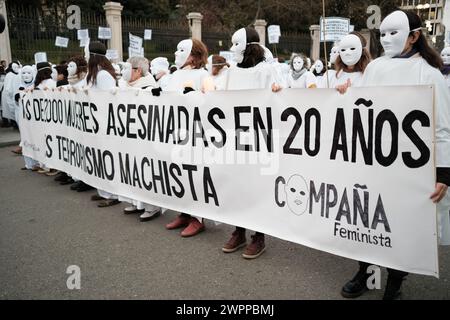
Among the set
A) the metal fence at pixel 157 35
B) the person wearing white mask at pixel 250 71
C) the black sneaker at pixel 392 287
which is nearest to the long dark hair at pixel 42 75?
the person wearing white mask at pixel 250 71

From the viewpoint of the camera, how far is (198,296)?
3.15 metres

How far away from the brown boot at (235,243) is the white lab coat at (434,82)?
1800 mm

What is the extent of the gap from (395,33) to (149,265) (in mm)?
2699

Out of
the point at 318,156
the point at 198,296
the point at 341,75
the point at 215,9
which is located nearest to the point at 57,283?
the point at 198,296

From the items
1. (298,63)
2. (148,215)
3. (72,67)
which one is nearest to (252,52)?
(148,215)

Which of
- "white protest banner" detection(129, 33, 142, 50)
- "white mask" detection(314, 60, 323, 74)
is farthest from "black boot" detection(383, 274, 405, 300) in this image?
"white protest banner" detection(129, 33, 142, 50)

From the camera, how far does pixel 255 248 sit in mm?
3850

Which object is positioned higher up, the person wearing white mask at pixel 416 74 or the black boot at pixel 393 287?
the person wearing white mask at pixel 416 74

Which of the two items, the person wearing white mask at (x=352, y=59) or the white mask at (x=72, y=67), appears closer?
the person wearing white mask at (x=352, y=59)

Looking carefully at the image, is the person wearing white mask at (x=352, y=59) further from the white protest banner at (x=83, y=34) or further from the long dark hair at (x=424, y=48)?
the white protest banner at (x=83, y=34)

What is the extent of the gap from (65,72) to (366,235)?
20.1 ft

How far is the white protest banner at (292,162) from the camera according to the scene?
108 inches

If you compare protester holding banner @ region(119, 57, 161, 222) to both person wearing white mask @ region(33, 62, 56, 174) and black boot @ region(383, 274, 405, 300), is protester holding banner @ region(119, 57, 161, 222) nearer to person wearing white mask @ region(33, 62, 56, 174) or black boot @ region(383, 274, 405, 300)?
person wearing white mask @ region(33, 62, 56, 174)

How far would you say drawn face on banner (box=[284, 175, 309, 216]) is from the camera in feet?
10.8
